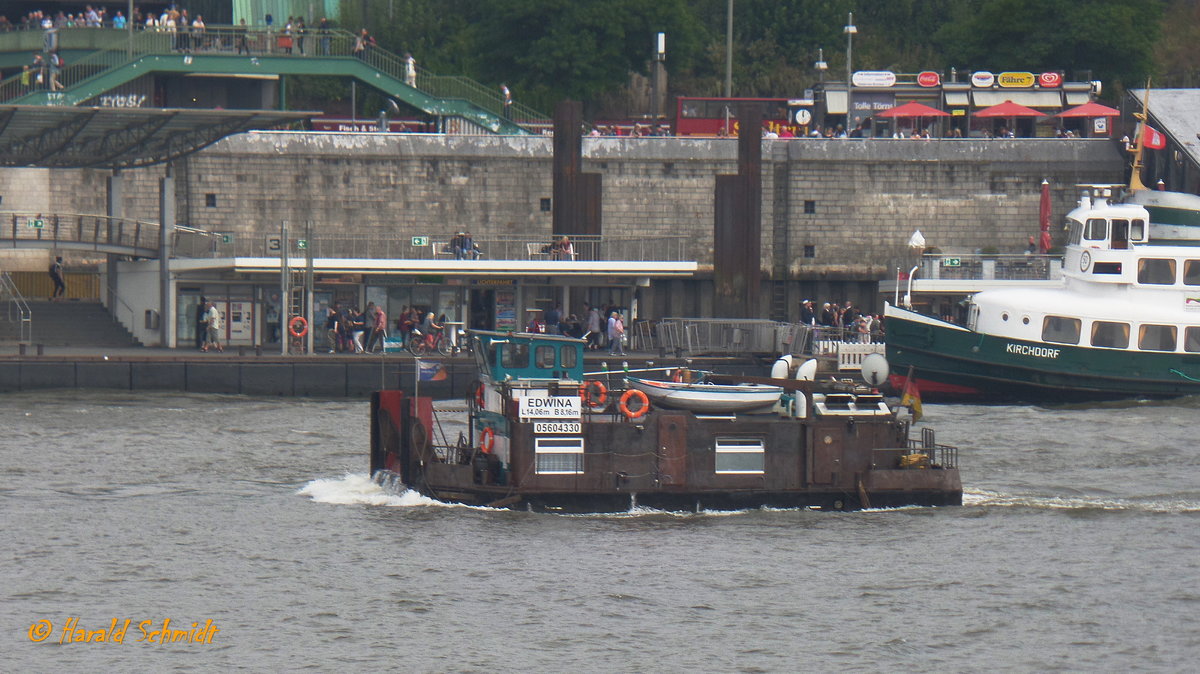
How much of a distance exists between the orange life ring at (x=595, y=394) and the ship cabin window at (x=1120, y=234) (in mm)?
21464

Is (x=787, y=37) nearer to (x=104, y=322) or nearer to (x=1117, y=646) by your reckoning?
(x=104, y=322)

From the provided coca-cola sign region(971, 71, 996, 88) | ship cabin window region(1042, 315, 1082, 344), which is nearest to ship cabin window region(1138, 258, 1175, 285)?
ship cabin window region(1042, 315, 1082, 344)

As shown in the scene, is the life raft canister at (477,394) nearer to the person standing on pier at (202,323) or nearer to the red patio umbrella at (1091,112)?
the person standing on pier at (202,323)

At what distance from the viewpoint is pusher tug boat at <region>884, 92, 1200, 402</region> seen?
47.9 metres

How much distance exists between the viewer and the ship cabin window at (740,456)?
3181 cm

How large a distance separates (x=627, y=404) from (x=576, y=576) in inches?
160

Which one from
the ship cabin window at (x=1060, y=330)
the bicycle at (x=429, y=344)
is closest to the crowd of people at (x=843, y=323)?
the ship cabin window at (x=1060, y=330)

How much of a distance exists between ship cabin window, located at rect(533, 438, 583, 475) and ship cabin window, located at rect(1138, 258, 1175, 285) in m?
22.3

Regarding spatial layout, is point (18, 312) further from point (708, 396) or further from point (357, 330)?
point (708, 396)

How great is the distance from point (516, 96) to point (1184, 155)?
2474 cm

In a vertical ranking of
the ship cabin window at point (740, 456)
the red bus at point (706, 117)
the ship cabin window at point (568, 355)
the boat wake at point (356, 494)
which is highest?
the red bus at point (706, 117)

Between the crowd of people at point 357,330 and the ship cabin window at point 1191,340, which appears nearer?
the ship cabin window at point 1191,340

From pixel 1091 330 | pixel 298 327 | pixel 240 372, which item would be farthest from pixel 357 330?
pixel 1091 330

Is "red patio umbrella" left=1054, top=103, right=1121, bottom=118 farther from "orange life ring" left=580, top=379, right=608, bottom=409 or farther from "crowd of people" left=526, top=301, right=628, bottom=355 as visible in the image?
"orange life ring" left=580, top=379, right=608, bottom=409
